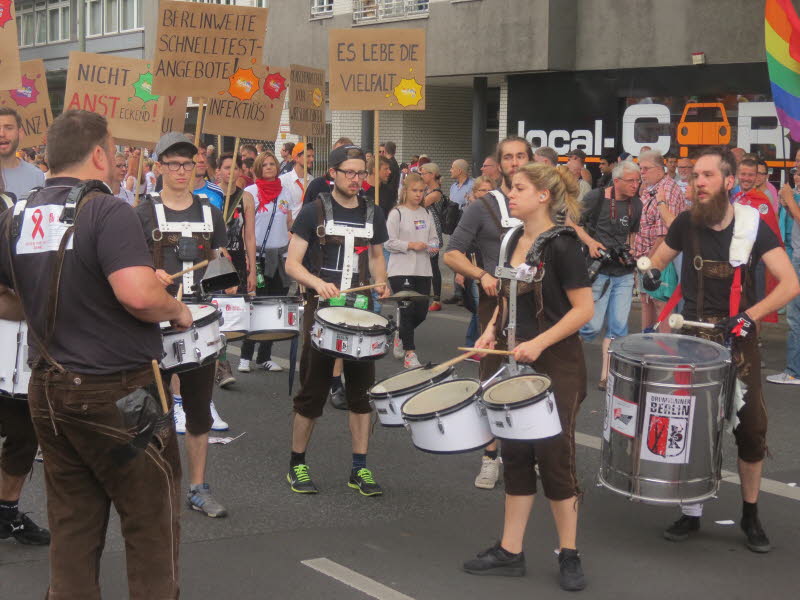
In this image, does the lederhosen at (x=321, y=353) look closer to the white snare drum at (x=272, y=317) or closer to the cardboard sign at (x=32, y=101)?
the white snare drum at (x=272, y=317)

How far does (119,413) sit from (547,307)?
2124 mm

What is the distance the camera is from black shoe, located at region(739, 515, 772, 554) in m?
5.53

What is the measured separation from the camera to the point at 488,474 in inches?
264

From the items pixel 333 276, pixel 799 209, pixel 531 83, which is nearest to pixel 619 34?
pixel 531 83

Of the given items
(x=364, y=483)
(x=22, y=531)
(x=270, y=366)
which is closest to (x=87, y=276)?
(x=22, y=531)

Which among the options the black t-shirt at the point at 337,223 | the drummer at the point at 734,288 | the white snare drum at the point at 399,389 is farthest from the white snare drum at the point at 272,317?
the drummer at the point at 734,288

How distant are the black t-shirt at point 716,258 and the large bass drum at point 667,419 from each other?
421mm

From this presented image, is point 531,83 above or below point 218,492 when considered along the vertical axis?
above

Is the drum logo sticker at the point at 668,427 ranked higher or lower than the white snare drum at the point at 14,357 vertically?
lower

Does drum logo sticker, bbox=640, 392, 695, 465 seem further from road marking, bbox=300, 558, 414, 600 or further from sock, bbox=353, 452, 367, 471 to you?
sock, bbox=353, 452, 367, 471

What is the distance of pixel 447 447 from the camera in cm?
487

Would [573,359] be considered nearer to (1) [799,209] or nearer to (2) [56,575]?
(2) [56,575]

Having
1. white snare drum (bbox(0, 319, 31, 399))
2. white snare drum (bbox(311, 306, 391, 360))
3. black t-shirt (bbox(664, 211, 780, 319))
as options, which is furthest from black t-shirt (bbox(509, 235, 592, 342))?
white snare drum (bbox(0, 319, 31, 399))

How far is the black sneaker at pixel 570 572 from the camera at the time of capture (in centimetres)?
498
